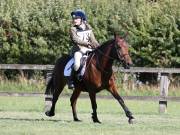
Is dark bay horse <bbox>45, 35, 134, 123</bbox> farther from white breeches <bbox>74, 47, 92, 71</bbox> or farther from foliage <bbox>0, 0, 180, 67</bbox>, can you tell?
foliage <bbox>0, 0, 180, 67</bbox>

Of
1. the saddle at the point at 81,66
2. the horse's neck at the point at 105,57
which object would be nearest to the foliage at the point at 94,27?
the saddle at the point at 81,66

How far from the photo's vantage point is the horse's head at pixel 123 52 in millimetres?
16172

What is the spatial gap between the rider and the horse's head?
1011 millimetres

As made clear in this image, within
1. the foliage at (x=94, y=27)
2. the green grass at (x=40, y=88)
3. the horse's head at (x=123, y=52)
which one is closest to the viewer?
the horse's head at (x=123, y=52)

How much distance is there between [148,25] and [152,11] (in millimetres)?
775

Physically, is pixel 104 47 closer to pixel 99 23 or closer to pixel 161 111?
pixel 161 111

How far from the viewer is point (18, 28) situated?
35.3 meters

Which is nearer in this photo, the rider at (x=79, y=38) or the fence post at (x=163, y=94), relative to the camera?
the rider at (x=79, y=38)

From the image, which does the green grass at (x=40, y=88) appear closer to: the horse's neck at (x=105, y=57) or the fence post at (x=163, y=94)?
the fence post at (x=163, y=94)

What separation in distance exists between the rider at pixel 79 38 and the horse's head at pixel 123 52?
1.01 meters

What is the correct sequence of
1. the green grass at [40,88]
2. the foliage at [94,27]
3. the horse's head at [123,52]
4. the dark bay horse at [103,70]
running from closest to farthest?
1. the horse's head at [123,52]
2. the dark bay horse at [103,70]
3. the green grass at [40,88]
4. the foliage at [94,27]

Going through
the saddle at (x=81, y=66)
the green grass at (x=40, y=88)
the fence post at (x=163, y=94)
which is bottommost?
the green grass at (x=40, y=88)

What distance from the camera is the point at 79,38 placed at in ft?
55.9

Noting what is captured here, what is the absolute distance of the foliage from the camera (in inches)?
1328
